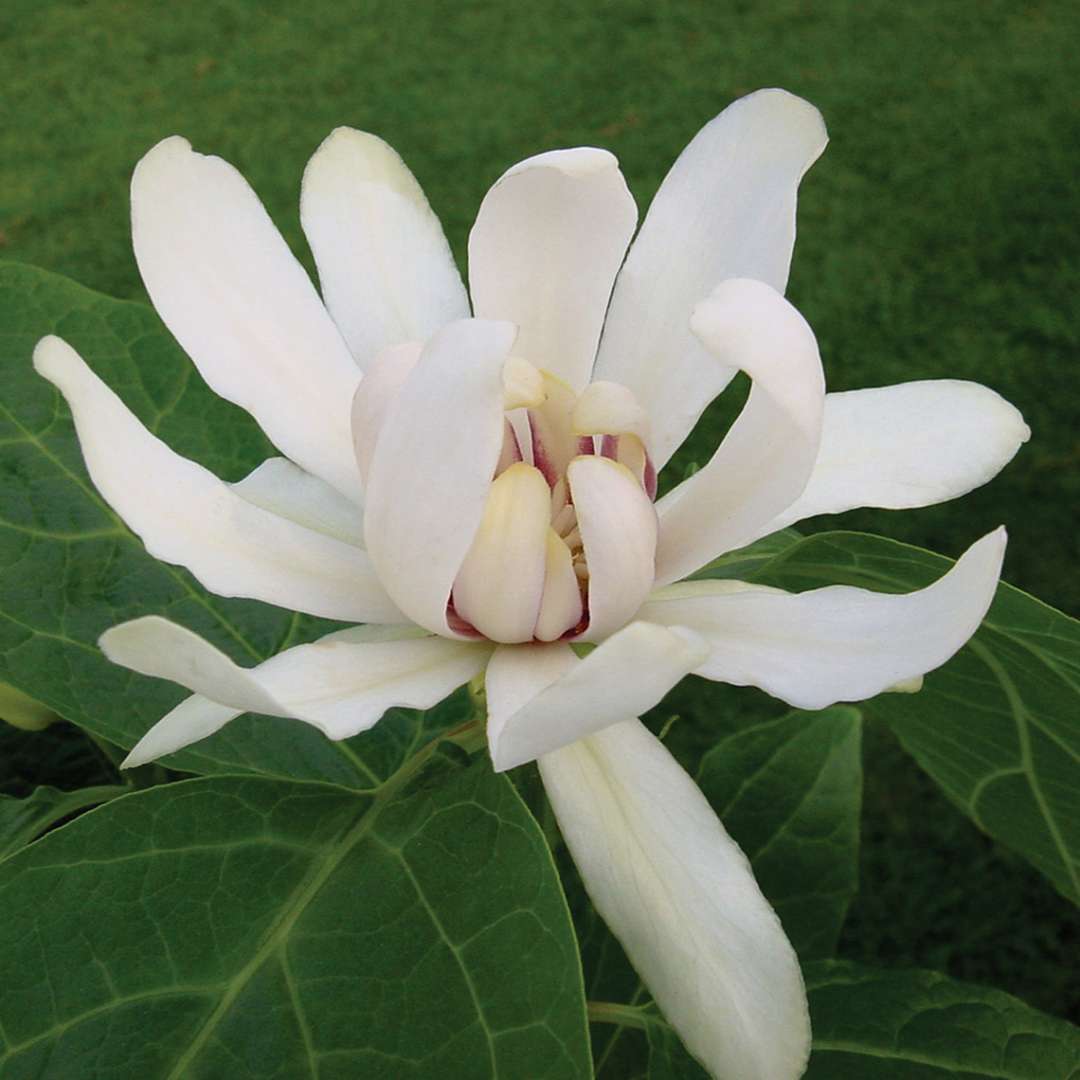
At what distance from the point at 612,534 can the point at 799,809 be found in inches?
15.4

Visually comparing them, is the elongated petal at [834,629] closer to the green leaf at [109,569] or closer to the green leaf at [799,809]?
the green leaf at [109,569]

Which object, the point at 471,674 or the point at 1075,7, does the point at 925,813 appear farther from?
the point at 1075,7

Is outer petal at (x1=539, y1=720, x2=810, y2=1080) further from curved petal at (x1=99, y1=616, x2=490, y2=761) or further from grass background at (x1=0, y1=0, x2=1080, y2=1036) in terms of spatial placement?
grass background at (x1=0, y1=0, x2=1080, y2=1036)

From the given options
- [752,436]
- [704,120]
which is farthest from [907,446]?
[704,120]

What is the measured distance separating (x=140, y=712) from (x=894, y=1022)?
30 cm

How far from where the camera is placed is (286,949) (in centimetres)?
39

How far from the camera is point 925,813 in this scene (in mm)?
1092

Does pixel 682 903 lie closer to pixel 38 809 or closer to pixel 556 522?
pixel 556 522

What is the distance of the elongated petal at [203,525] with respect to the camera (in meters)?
0.36

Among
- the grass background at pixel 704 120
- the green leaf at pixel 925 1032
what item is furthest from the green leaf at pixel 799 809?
the grass background at pixel 704 120

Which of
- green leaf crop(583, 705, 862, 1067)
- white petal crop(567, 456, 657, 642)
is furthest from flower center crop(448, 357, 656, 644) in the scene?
green leaf crop(583, 705, 862, 1067)

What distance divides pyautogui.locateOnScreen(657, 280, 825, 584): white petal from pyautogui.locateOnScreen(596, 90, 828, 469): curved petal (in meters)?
0.03

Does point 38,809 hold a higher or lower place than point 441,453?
lower

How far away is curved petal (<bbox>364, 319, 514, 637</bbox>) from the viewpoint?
32cm
